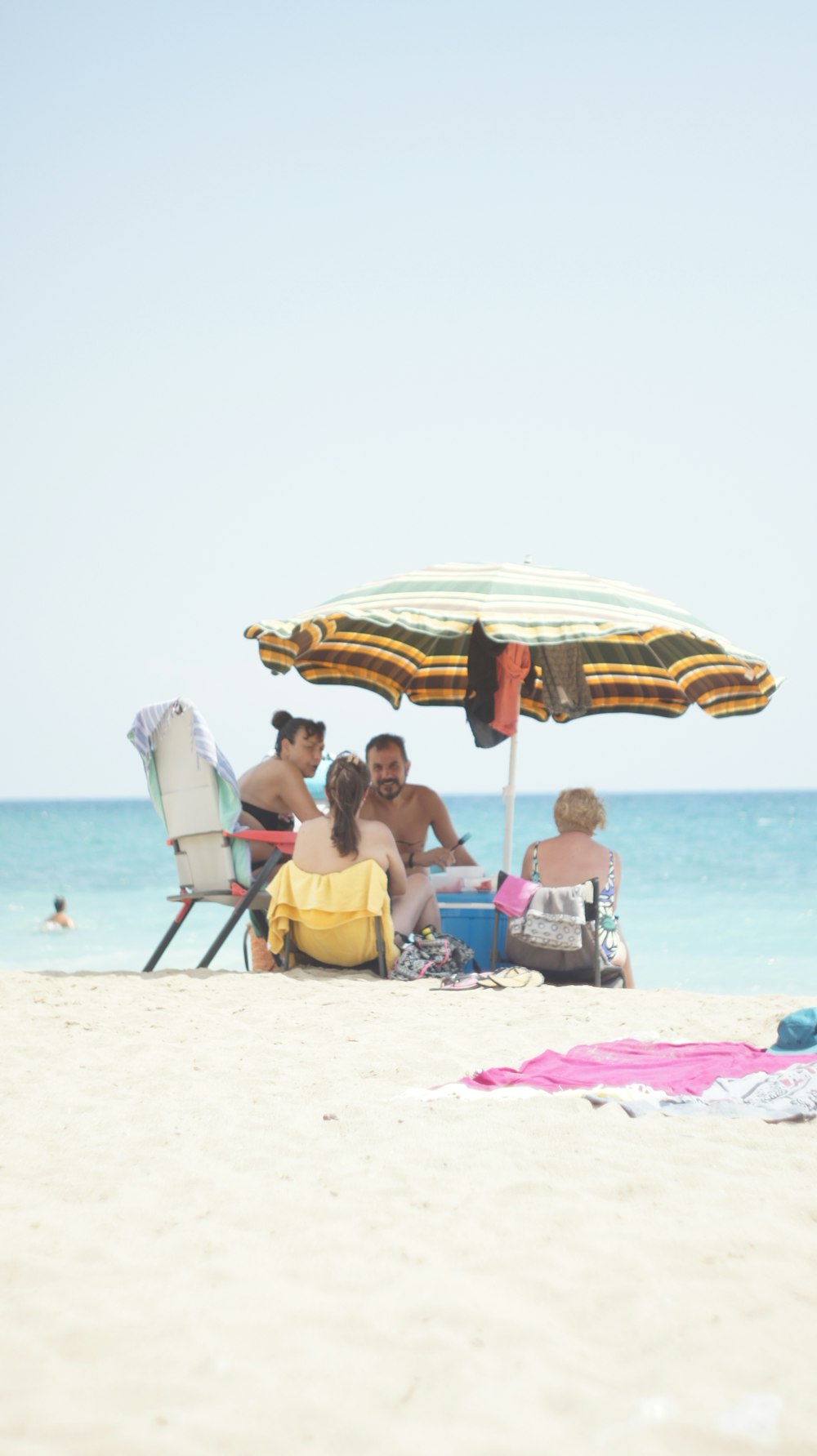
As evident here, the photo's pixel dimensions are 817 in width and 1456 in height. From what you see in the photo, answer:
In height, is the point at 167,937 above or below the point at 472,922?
below

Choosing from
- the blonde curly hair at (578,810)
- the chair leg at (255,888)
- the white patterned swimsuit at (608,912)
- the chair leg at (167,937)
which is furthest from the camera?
the chair leg at (167,937)

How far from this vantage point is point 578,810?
5199 mm

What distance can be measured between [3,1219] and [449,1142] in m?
0.98

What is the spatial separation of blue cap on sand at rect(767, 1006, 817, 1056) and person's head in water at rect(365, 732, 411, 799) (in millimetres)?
2655

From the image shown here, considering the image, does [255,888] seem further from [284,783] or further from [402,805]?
[402,805]

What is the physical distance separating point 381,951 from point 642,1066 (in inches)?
71.0

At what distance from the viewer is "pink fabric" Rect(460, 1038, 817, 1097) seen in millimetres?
3258

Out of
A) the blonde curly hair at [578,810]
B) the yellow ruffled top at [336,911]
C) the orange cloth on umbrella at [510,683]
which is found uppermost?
the orange cloth on umbrella at [510,683]

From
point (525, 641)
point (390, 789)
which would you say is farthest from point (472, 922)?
point (525, 641)

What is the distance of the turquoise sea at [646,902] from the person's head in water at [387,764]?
1.15 m

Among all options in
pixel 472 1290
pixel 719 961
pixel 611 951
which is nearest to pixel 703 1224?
pixel 472 1290

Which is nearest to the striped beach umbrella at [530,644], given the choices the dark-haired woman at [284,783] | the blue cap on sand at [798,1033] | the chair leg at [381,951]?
the dark-haired woman at [284,783]

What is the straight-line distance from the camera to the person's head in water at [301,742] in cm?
599

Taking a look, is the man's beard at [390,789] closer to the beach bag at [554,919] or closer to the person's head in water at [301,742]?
the person's head in water at [301,742]
